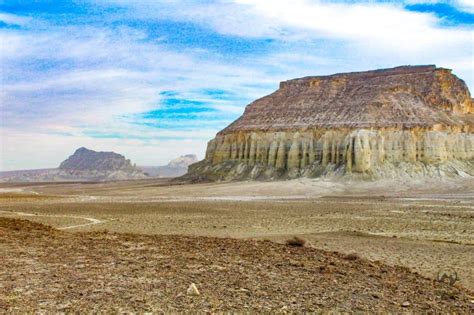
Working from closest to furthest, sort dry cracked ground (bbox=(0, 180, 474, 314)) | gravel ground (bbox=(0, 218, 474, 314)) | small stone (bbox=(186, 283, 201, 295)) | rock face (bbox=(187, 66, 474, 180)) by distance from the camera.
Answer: gravel ground (bbox=(0, 218, 474, 314)) < dry cracked ground (bbox=(0, 180, 474, 314)) < small stone (bbox=(186, 283, 201, 295)) < rock face (bbox=(187, 66, 474, 180))

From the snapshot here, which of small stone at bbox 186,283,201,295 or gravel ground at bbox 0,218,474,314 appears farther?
small stone at bbox 186,283,201,295

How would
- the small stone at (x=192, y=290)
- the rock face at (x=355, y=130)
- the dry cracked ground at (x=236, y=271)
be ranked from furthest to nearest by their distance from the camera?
1. the rock face at (x=355, y=130)
2. the small stone at (x=192, y=290)
3. the dry cracked ground at (x=236, y=271)

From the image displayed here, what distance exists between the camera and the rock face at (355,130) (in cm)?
6612

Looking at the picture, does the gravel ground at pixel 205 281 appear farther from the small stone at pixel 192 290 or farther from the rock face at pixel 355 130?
the rock face at pixel 355 130

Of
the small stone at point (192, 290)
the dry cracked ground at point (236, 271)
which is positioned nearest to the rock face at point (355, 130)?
the dry cracked ground at point (236, 271)

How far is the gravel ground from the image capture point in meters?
7.85

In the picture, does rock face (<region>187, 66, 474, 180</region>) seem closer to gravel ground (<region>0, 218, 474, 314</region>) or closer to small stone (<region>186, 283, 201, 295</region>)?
gravel ground (<region>0, 218, 474, 314</region>)

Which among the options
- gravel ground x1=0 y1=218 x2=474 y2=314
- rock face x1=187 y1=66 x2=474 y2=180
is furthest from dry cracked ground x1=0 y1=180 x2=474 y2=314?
rock face x1=187 y1=66 x2=474 y2=180

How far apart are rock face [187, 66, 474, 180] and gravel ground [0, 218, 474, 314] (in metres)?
54.5

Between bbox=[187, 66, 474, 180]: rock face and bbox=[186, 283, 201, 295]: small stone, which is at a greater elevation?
bbox=[187, 66, 474, 180]: rock face

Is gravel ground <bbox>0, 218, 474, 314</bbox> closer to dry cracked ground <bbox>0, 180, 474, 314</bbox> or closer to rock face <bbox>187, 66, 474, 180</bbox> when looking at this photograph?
dry cracked ground <bbox>0, 180, 474, 314</bbox>

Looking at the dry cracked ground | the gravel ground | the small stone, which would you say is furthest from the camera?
the small stone

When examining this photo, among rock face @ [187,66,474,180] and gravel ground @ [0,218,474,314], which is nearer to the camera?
gravel ground @ [0,218,474,314]

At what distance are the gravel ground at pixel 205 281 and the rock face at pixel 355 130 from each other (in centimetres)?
5452
